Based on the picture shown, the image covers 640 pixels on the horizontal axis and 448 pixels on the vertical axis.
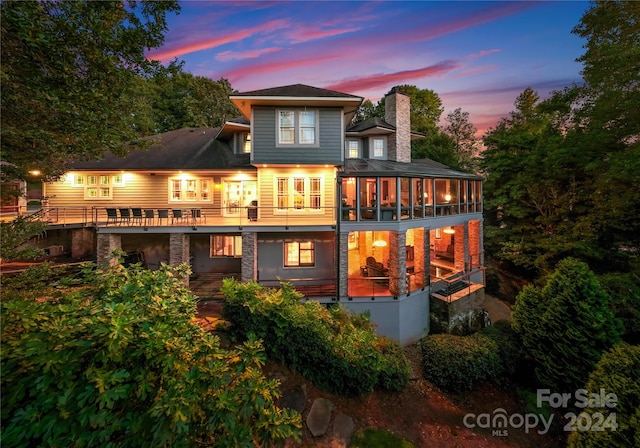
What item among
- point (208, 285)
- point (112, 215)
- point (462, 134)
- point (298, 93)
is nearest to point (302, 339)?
point (208, 285)

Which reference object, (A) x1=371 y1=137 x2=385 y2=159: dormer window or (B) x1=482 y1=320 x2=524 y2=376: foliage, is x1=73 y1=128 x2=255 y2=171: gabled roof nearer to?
(A) x1=371 y1=137 x2=385 y2=159: dormer window

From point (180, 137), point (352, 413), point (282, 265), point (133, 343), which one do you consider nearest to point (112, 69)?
point (133, 343)

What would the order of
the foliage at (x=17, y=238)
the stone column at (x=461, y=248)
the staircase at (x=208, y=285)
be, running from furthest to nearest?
the stone column at (x=461, y=248) < the staircase at (x=208, y=285) < the foliage at (x=17, y=238)

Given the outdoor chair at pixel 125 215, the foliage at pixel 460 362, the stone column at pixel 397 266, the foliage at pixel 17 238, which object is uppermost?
the outdoor chair at pixel 125 215

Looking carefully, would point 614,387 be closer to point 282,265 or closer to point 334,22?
point 282,265

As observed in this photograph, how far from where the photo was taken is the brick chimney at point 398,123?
17016 mm

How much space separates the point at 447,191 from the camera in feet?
57.6

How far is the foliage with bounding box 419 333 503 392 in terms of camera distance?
9.49m

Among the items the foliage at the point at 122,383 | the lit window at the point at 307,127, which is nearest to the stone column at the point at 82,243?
the lit window at the point at 307,127

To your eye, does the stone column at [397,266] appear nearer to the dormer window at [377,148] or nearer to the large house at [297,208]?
the large house at [297,208]

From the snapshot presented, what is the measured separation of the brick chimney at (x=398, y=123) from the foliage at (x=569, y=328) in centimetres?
1080

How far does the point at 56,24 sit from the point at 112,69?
3.46 ft

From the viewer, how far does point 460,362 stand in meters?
9.57

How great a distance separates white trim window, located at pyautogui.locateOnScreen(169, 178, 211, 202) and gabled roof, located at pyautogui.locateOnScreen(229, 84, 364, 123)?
17.4 feet
